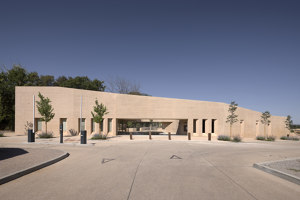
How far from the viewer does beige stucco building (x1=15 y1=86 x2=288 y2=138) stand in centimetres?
2477

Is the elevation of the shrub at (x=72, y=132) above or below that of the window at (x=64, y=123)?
below

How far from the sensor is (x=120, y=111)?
27.6 metres

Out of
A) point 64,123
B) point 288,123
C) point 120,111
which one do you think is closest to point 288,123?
point 288,123

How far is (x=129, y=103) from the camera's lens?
27.9 meters

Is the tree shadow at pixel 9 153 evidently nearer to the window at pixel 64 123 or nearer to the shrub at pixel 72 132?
the shrub at pixel 72 132

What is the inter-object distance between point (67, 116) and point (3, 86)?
18.0 m

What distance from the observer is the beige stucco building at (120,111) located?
24766 mm

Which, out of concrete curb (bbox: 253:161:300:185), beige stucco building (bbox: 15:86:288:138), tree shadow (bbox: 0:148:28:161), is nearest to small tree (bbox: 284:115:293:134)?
beige stucco building (bbox: 15:86:288:138)

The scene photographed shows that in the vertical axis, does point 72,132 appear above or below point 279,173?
below

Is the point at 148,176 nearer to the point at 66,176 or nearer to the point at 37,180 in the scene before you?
the point at 66,176

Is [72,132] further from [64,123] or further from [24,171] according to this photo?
[24,171]

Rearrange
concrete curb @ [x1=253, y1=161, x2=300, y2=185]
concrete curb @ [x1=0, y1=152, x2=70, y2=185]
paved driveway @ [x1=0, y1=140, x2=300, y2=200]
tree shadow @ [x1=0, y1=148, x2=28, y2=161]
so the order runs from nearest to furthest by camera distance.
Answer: paved driveway @ [x1=0, y1=140, x2=300, y2=200]
concrete curb @ [x1=0, y1=152, x2=70, y2=185]
concrete curb @ [x1=253, y1=161, x2=300, y2=185]
tree shadow @ [x1=0, y1=148, x2=28, y2=161]

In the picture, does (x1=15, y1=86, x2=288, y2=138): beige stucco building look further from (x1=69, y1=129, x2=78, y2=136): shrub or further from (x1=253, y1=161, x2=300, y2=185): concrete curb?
(x1=253, y1=161, x2=300, y2=185): concrete curb


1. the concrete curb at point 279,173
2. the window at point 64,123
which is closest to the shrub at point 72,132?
the window at point 64,123
